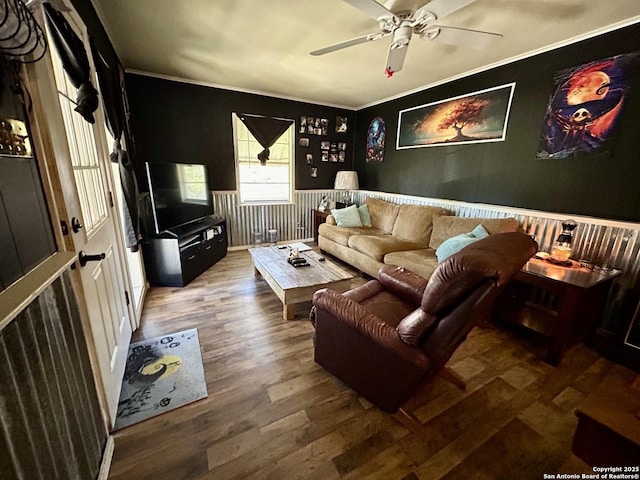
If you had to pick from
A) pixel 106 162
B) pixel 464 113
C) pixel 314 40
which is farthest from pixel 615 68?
pixel 106 162

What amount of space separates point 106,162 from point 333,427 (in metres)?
2.43

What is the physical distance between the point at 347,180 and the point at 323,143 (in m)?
0.86

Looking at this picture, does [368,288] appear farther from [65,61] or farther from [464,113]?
[464,113]

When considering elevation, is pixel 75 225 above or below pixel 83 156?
below

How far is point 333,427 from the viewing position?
4.80ft

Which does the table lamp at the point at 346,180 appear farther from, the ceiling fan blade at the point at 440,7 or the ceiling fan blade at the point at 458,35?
the ceiling fan blade at the point at 440,7

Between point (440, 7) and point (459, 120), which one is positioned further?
point (459, 120)

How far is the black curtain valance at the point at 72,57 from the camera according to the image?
3.80 feet

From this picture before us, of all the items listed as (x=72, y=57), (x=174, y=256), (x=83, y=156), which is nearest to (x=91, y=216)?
(x=83, y=156)

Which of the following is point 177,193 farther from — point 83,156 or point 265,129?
point 265,129

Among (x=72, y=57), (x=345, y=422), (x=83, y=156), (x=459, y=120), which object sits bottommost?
(x=345, y=422)

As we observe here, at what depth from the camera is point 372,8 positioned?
158 centimetres

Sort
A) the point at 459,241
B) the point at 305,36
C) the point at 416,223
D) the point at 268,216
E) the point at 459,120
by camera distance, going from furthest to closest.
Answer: the point at 268,216 < the point at 416,223 < the point at 459,120 < the point at 459,241 < the point at 305,36

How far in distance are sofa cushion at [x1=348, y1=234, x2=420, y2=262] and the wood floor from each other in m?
1.28
